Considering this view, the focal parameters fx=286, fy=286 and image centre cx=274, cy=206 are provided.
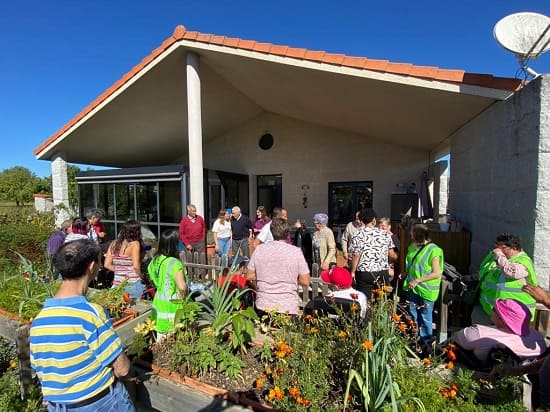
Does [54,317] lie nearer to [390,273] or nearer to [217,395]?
[217,395]

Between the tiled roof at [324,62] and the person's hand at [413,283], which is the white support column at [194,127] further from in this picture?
the person's hand at [413,283]

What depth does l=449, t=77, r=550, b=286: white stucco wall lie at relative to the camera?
272 centimetres

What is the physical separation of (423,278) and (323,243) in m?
1.85

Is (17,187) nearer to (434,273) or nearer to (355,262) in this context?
(355,262)

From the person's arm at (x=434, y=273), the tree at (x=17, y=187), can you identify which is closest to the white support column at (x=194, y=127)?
the person's arm at (x=434, y=273)

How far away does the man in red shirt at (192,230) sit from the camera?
236 inches

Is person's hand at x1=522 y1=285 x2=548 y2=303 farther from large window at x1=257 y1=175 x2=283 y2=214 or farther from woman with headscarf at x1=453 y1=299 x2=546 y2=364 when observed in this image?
large window at x1=257 y1=175 x2=283 y2=214

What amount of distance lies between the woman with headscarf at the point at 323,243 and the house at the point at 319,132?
6.98 ft

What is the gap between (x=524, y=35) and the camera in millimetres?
3375

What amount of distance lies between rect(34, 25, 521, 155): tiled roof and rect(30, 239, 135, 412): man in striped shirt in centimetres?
Result: 456

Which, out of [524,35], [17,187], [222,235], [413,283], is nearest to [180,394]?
[413,283]

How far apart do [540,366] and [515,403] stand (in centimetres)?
77

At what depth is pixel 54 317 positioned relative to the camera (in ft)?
4.39

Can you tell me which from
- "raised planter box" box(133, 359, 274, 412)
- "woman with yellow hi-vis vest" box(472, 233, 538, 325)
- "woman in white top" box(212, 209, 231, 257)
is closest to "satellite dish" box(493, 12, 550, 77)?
"woman with yellow hi-vis vest" box(472, 233, 538, 325)
